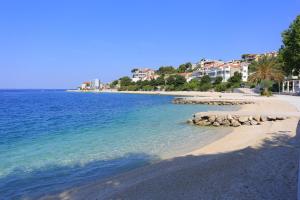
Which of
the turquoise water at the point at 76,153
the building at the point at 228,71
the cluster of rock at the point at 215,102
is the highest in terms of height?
the building at the point at 228,71

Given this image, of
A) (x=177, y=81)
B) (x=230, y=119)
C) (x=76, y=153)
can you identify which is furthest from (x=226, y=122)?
(x=177, y=81)

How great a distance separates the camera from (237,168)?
10352mm

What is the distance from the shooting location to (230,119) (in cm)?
2695

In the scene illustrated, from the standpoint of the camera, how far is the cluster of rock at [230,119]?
26.2 m

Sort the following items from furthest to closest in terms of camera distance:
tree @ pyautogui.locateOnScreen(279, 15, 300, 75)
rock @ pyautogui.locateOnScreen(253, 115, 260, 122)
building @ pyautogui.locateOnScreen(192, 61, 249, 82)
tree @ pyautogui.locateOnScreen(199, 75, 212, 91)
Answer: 1. building @ pyautogui.locateOnScreen(192, 61, 249, 82)
2. tree @ pyautogui.locateOnScreen(199, 75, 212, 91)
3. tree @ pyautogui.locateOnScreen(279, 15, 300, 75)
4. rock @ pyautogui.locateOnScreen(253, 115, 260, 122)

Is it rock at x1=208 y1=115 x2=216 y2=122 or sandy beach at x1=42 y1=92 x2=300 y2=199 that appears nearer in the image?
sandy beach at x1=42 y1=92 x2=300 y2=199

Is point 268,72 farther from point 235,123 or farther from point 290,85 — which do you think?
point 235,123

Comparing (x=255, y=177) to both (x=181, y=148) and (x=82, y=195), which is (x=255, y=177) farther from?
(x=181, y=148)

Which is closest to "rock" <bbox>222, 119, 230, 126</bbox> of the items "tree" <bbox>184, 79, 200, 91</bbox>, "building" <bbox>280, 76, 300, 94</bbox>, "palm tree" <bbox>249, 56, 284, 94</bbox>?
"palm tree" <bbox>249, 56, 284, 94</bbox>

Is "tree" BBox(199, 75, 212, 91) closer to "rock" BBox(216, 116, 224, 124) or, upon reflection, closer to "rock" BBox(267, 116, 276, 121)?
"rock" BBox(216, 116, 224, 124)

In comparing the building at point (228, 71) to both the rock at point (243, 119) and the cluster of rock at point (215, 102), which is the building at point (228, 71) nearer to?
the cluster of rock at point (215, 102)

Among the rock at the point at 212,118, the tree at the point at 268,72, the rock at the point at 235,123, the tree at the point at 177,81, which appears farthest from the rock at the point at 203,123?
the tree at the point at 177,81

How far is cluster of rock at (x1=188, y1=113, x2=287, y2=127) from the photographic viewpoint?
86.1ft

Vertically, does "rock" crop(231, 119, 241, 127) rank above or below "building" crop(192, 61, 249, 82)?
below
